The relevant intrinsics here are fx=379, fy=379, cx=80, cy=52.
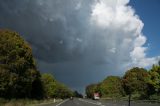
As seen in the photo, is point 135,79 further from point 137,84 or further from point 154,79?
point 154,79

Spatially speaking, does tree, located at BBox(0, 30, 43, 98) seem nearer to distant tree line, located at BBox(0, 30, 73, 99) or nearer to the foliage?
distant tree line, located at BBox(0, 30, 73, 99)

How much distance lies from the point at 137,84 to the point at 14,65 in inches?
2961

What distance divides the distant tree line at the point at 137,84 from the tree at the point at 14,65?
65.9 feet

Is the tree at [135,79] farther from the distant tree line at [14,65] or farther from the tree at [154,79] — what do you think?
the distant tree line at [14,65]

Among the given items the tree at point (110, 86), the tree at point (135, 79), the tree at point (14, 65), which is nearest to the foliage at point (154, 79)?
the tree at point (135, 79)

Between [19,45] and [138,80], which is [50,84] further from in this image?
[19,45]

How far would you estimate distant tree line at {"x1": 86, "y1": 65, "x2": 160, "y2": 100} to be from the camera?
10079 centimetres

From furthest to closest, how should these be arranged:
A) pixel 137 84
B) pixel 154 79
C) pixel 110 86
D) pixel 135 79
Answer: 1. pixel 110 86
2. pixel 135 79
3. pixel 137 84
4. pixel 154 79

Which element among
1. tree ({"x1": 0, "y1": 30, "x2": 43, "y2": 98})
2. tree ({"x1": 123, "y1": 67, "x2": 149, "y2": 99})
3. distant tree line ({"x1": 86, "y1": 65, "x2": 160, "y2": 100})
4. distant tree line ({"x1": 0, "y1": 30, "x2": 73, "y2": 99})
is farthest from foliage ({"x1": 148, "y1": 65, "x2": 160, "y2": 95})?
tree ({"x1": 0, "y1": 30, "x2": 43, "y2": 98})

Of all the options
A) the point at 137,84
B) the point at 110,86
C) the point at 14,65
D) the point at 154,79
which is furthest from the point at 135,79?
the point at 14,65

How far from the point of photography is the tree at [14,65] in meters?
66.5

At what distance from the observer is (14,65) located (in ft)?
223

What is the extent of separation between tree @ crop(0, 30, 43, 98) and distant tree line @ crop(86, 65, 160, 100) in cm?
2007

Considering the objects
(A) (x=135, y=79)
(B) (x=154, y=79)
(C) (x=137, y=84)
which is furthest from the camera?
(A) (x=135, y=79)
